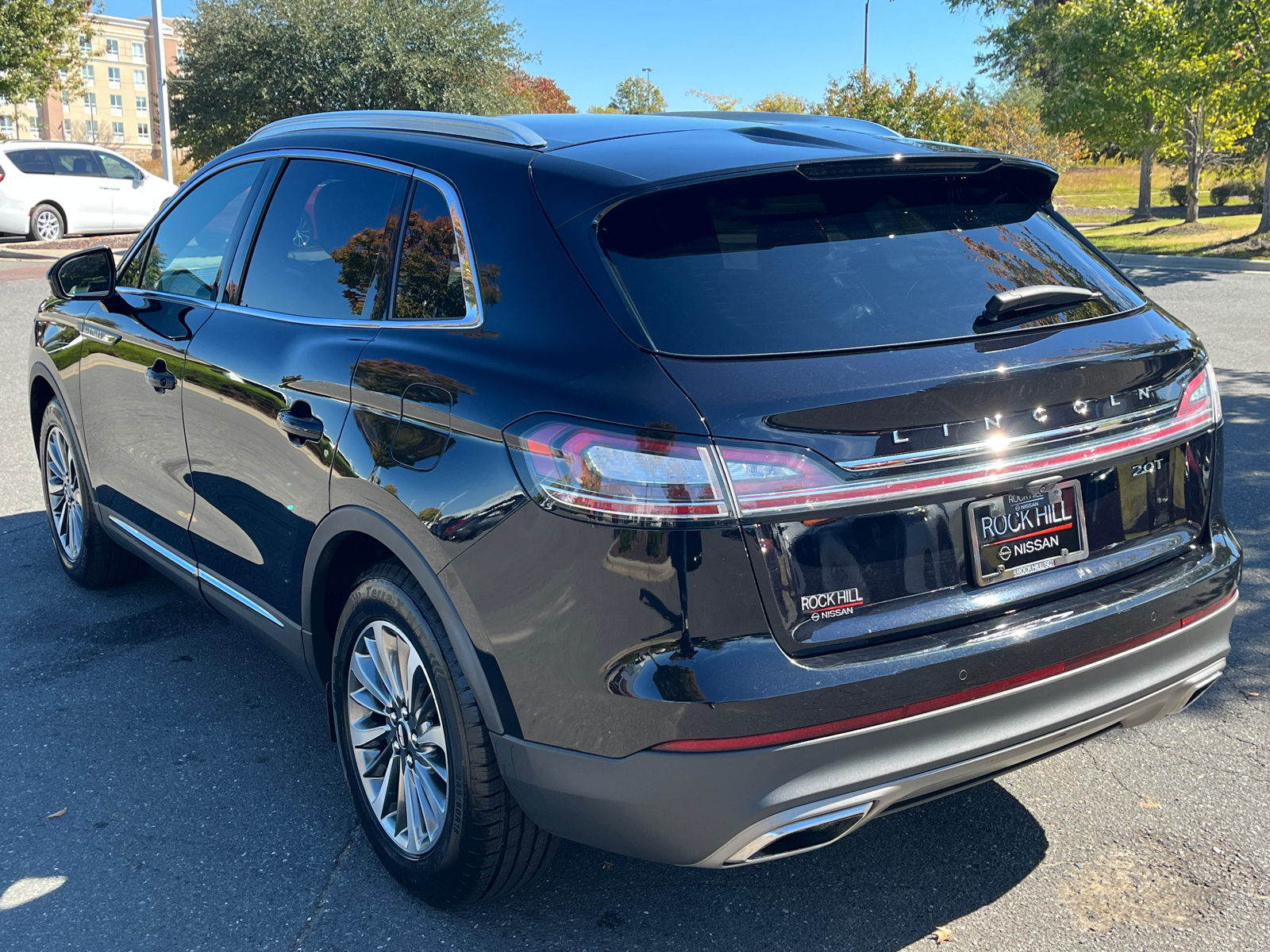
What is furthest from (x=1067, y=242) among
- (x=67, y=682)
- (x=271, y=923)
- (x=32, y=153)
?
(x=32, y=153)

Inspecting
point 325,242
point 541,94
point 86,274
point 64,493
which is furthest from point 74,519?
point 541,94

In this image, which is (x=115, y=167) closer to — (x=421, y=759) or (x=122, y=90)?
(x=421, y=759)

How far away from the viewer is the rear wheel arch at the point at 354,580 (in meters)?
2.49

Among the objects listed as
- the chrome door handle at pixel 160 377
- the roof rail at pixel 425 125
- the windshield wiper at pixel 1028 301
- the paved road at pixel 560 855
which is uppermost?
the roof rail at pixel 425 125

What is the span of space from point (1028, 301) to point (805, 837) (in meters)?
1.28

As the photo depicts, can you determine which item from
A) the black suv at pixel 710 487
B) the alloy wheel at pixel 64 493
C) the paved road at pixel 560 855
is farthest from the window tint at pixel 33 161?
the black suv at pixel 710 487

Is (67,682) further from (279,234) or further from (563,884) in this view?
(563,884)

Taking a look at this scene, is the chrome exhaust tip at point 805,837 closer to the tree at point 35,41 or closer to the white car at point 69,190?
the white car at point 69,190

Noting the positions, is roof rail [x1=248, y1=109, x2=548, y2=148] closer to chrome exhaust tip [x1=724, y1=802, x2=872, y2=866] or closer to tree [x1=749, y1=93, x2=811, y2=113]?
chrome exhaust tip [x1=724, y1=802, x2=872, y2=866]

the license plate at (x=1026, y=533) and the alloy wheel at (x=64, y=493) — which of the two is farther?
the alloy wheel at (x=64, y=493)

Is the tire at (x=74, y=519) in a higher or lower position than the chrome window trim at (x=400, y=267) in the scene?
lower

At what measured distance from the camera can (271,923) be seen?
9.12 ft

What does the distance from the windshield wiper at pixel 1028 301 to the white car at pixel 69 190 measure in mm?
21515

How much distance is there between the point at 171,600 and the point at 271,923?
2.54m
